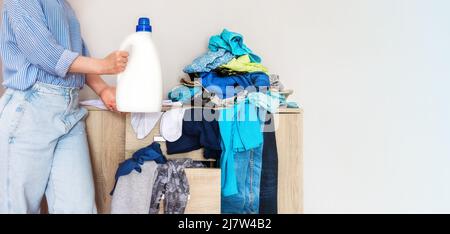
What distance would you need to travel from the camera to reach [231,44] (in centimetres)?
145

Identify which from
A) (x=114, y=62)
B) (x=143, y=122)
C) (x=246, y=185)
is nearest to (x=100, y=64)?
(x=114, y=62)

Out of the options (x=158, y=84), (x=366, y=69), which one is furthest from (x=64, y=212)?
(x=366, y=69)

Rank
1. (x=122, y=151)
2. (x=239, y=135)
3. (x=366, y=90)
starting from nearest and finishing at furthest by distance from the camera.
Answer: (x=239, y=135) → (x=122, y=151) → (x=366, y=90)

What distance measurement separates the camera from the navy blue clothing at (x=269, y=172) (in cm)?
129

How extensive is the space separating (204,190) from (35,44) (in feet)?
1.98

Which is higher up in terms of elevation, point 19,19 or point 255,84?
point 19,19

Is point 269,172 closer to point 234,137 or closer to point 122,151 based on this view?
point 234,137

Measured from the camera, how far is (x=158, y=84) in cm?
113

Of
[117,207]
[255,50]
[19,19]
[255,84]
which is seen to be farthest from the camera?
[255,50]

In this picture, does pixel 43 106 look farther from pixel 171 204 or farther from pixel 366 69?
pixel 366 69

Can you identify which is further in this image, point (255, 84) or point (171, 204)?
→ point (255, 84)

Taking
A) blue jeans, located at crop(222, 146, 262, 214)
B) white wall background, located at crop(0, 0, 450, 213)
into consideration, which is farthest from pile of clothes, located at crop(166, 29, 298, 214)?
white wall background, located at crop(0, 0, 450, 213)

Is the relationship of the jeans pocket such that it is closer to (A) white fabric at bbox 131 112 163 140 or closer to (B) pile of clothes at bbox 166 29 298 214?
(A) white fabric at bbox 131 112 163 140

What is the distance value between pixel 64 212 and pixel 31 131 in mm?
236
